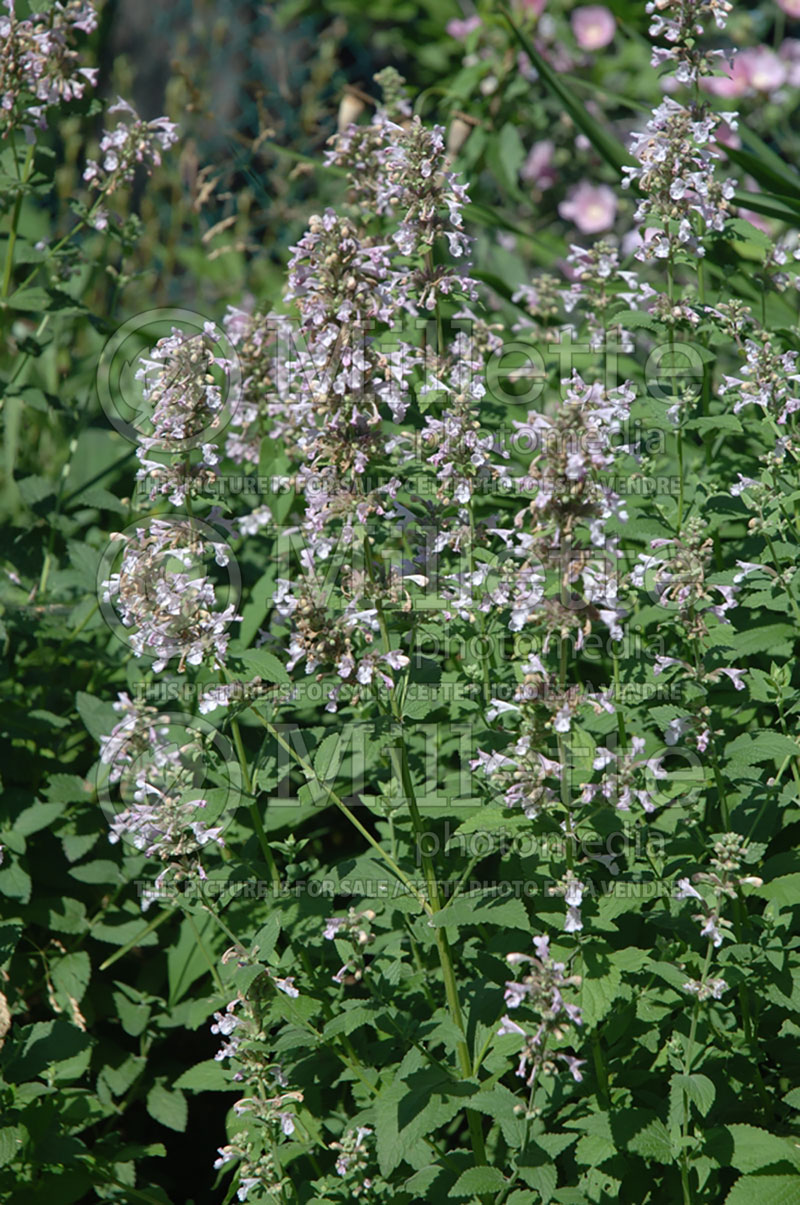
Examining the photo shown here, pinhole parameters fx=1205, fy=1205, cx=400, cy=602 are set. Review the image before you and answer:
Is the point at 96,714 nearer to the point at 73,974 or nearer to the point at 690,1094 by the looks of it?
the point at 73,974

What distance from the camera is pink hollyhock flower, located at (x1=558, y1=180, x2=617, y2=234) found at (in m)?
7.17

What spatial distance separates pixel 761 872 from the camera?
2.86m

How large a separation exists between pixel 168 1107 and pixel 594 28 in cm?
654

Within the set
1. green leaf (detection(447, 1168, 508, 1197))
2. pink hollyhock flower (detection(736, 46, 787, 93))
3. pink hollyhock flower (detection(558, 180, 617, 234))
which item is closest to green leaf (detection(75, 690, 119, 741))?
green leaf (detection(447, 1168, 508, 1197))

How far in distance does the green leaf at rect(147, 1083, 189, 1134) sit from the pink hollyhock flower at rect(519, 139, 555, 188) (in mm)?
5660

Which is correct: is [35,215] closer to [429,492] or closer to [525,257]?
[525,257]

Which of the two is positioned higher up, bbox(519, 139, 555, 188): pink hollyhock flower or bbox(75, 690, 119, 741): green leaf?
bbox(519, 139, 555, 188): pink hollyhock flower

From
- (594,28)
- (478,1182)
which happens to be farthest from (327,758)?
(594,28)

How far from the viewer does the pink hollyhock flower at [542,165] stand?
721 cm

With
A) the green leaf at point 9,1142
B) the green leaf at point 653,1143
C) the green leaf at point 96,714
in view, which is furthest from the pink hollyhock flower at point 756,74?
the green leaf at point 9,1142

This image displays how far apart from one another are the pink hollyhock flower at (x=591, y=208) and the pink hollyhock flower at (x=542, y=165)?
0.18 m

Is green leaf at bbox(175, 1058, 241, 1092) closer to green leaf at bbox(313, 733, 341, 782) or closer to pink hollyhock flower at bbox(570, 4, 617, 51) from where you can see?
green leaf at bbox(313, 733, 341, 782)

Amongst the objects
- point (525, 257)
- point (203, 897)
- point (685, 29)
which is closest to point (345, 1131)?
point (203, 897)

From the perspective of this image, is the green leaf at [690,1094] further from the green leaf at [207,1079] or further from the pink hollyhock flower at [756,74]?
the pink hollyhock flower at [756,74]
